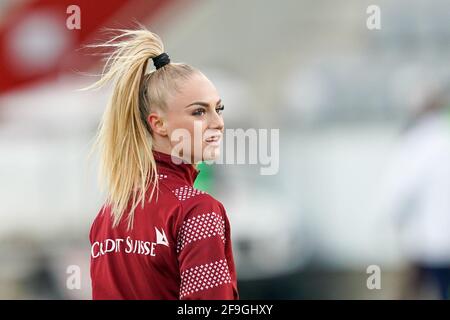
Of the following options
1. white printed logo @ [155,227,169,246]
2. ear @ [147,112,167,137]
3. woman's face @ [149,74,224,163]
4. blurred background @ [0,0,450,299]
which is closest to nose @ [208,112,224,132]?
woman's face @ [149,74,224,163]

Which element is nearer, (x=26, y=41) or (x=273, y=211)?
(x=273, y=211)

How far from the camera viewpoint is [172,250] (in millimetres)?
1906

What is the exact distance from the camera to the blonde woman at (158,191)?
6.22 ft

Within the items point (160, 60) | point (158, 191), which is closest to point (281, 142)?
point (160, 60)

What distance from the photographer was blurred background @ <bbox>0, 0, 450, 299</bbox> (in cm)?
531

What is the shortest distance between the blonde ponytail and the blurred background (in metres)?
3.11

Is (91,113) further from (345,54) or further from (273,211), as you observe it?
(345,54)

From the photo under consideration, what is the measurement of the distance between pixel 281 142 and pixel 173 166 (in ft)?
13.4

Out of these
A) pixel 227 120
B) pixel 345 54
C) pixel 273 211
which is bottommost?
pixel 273 211

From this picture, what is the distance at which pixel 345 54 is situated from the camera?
698 cm

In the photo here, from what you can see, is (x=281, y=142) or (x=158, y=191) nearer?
(x=158, y=191)

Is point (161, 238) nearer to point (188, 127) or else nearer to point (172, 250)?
point (172, 250)
